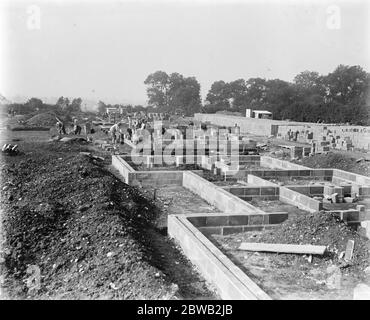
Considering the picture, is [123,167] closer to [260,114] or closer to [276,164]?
[276,164]

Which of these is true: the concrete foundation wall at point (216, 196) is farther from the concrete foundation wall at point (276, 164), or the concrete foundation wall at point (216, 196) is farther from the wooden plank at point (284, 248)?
the concrete foundation wall at point (276, 164)

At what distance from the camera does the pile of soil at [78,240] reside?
554 centimetres

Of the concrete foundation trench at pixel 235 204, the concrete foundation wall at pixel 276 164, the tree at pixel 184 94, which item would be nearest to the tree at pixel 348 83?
the tree at pixel 184 94

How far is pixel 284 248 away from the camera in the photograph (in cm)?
650

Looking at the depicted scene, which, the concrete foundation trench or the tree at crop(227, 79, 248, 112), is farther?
the tree at crop(227, 79, 248, 112)

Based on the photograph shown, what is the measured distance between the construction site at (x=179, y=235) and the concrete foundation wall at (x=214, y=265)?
0.01 m

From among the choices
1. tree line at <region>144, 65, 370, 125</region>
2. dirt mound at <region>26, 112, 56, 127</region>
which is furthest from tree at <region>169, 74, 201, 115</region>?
dirt mound at <region>26, 112, 56, 127</region>

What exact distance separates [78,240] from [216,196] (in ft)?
12.6

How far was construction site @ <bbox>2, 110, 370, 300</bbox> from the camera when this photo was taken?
555 cm

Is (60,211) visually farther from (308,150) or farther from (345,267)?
(308,150)

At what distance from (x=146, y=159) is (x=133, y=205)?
18.0 ft

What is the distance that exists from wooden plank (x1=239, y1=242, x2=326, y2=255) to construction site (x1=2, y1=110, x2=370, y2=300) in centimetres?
1

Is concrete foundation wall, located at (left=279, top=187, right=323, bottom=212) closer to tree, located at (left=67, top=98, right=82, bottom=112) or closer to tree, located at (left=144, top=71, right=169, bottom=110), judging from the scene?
tree, located at (left=67, top=98, right=82, bottom=112)
